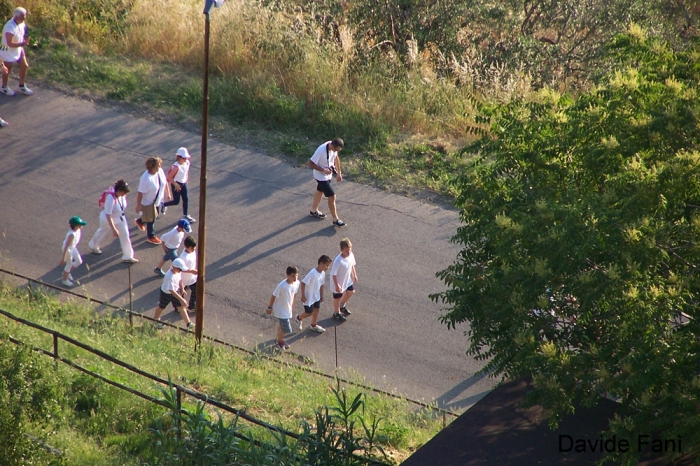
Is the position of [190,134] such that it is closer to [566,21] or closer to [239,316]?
[239,316]

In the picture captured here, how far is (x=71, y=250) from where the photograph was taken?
1216 cm

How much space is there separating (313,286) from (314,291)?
0.08 m

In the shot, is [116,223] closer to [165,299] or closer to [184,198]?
[184,198]

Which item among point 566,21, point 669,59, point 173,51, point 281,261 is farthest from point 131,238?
point 566,21

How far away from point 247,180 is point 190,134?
2151mm

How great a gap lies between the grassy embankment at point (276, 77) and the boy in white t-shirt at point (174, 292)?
5227mm

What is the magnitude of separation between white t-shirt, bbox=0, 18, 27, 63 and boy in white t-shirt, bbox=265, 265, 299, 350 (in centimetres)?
979

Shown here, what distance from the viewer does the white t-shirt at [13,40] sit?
16.9 metres

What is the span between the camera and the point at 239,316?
12039mm

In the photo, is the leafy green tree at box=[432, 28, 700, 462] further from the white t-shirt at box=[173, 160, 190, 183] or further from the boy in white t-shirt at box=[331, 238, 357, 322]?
the white t-shirt at box=[173, 160, 190, 183]

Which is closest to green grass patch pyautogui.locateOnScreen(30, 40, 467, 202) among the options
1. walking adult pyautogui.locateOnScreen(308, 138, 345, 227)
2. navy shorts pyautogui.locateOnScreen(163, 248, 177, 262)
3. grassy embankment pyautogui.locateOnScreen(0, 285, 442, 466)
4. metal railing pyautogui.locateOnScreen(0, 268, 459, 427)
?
walking adult pyautogui.locateOnScreen(308, 138, 345, 227)

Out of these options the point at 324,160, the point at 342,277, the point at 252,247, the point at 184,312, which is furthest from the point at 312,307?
the point at 324,160

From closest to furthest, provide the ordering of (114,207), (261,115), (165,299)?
(165,299) → (114,207) → (261,115)

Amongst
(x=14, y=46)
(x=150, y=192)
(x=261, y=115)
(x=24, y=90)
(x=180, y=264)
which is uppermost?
(x=14, y=46)
